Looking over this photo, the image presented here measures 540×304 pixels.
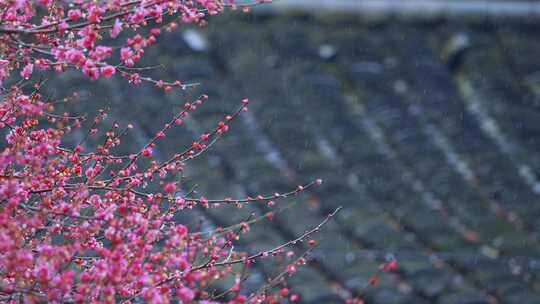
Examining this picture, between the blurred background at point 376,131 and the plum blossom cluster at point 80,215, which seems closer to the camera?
the plum blossom cluster at point 80,215

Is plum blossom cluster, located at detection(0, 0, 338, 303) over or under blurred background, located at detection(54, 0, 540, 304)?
over

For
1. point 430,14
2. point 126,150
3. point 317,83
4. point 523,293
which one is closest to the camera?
point 523,293

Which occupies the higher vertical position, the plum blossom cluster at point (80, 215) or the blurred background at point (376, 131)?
the plum blossom cluster at point (80, 215)

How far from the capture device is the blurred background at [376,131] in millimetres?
7164

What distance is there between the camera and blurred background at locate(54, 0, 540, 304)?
7.16 metres

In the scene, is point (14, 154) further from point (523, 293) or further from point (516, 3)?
point (516, 3)

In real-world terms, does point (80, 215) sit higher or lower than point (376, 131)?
higher

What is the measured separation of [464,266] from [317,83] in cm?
302

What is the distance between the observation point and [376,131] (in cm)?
921

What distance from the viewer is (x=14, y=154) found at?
3.64 metres

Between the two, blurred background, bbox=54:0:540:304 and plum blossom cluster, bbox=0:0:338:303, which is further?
blurred background, bbox=54:0:540:304

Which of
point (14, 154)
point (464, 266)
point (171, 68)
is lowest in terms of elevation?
point (464, 266)

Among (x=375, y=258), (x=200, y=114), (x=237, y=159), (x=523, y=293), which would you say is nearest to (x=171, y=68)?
(x=200, y=114)

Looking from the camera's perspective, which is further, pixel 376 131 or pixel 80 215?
pixel 376 131
